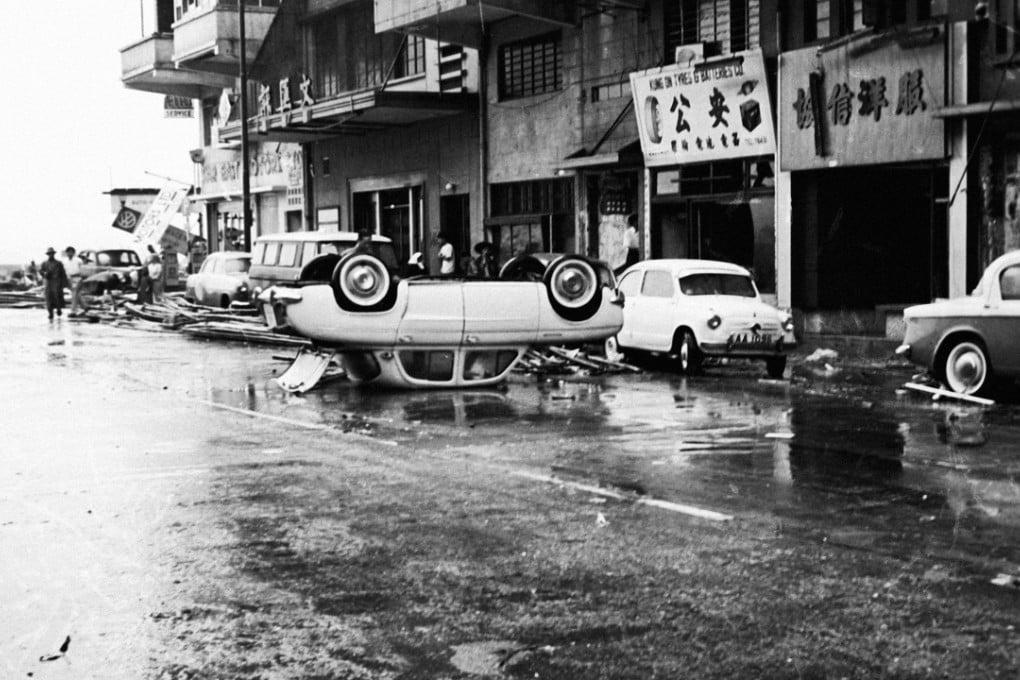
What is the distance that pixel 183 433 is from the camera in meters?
12.2

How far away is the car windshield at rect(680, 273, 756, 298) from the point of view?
1991 centimetres

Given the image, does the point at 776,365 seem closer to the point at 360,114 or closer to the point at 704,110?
the point at 704,110

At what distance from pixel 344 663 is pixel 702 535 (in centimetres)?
279

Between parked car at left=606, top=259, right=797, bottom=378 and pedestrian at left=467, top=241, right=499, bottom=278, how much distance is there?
11.2m

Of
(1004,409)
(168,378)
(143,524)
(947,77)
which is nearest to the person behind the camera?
(143,524)

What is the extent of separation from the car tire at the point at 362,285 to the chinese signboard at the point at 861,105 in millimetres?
11305

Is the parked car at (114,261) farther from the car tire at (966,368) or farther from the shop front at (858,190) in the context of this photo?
the car tire at (966,368)

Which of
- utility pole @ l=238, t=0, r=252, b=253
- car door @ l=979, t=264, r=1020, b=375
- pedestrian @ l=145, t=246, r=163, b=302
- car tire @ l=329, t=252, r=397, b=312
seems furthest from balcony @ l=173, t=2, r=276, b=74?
car door @ l=979, t=264, r=1020, b=375

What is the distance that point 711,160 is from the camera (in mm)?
28031

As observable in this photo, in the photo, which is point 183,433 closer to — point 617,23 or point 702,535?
point 702,535

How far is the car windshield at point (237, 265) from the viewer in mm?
35000

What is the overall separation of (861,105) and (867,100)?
18 cm

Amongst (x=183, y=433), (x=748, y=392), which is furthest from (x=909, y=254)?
(x=183, y=433)

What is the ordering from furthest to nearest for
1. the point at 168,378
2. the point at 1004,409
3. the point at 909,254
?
the point at 909,254, the point at 168,378, the point at 1004,409
